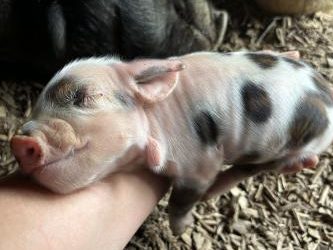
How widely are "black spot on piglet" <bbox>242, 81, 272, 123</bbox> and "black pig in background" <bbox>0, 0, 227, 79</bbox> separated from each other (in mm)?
716

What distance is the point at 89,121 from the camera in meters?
1.17

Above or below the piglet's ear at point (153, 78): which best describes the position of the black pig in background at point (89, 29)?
below

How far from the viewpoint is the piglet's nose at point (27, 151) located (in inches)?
43.5

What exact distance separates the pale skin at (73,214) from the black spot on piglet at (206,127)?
193 millimetres

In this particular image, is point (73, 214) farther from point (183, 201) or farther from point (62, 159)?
point (183, 201)

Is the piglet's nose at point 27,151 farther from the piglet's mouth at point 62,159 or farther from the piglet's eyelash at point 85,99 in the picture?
the piglet's eyelash at point 85,99

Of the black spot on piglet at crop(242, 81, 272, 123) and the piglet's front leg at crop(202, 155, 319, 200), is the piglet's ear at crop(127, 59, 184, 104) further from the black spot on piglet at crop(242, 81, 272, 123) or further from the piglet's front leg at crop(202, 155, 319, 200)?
the piglet's front leg at crop(202, 155, 319, 200)

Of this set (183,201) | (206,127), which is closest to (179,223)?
(183,201)

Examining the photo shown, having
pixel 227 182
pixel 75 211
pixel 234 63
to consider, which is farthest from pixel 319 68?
pixel 75 211

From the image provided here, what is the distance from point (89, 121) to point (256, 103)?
1.27 feet

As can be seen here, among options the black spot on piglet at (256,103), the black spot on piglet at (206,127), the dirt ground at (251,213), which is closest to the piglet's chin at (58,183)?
the black spot on piglet at (206,127)

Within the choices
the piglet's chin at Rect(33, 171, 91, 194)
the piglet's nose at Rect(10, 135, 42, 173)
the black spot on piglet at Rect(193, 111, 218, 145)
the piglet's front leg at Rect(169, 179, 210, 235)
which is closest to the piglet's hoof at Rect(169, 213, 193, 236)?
the piglet's front leg at Rect(169, 179, 210, 235)

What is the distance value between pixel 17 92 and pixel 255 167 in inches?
39.5

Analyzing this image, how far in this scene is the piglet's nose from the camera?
111cm
